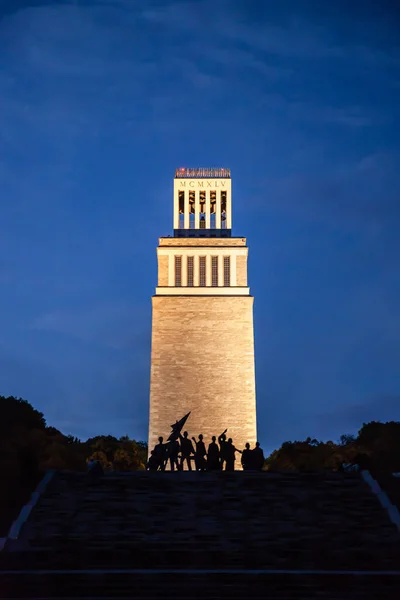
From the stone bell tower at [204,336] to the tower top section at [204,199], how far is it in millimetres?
124

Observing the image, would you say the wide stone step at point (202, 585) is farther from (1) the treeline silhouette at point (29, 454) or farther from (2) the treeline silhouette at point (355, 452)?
(2) the treeline silhouette at point (355, 452)

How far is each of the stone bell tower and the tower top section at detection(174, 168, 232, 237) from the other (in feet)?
0.41

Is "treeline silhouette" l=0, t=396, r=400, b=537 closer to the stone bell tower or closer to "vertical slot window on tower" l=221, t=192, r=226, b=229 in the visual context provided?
the stone bell tower

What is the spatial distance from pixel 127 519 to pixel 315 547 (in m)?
3.93

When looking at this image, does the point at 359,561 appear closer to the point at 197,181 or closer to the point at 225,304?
the point at 225,304

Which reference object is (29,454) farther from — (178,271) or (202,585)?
(202,585)

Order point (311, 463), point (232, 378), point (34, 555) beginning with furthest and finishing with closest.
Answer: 1. point (311, 463)
2. point (232, 378)
3. point (34, 555)

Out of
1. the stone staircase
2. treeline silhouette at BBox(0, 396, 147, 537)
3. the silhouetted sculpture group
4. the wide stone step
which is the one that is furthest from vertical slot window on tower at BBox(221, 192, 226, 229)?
the wide stone step

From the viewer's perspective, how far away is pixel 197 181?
45.5 m

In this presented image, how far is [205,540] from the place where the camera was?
1579 centimetres

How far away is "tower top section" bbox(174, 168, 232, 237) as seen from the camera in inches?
1766

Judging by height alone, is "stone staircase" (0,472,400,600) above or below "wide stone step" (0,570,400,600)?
above

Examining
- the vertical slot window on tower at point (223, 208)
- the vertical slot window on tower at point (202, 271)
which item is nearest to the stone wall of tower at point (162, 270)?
the vertical slot window on tower at point (202, 271)

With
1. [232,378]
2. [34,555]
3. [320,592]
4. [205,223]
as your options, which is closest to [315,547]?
[320,592]
